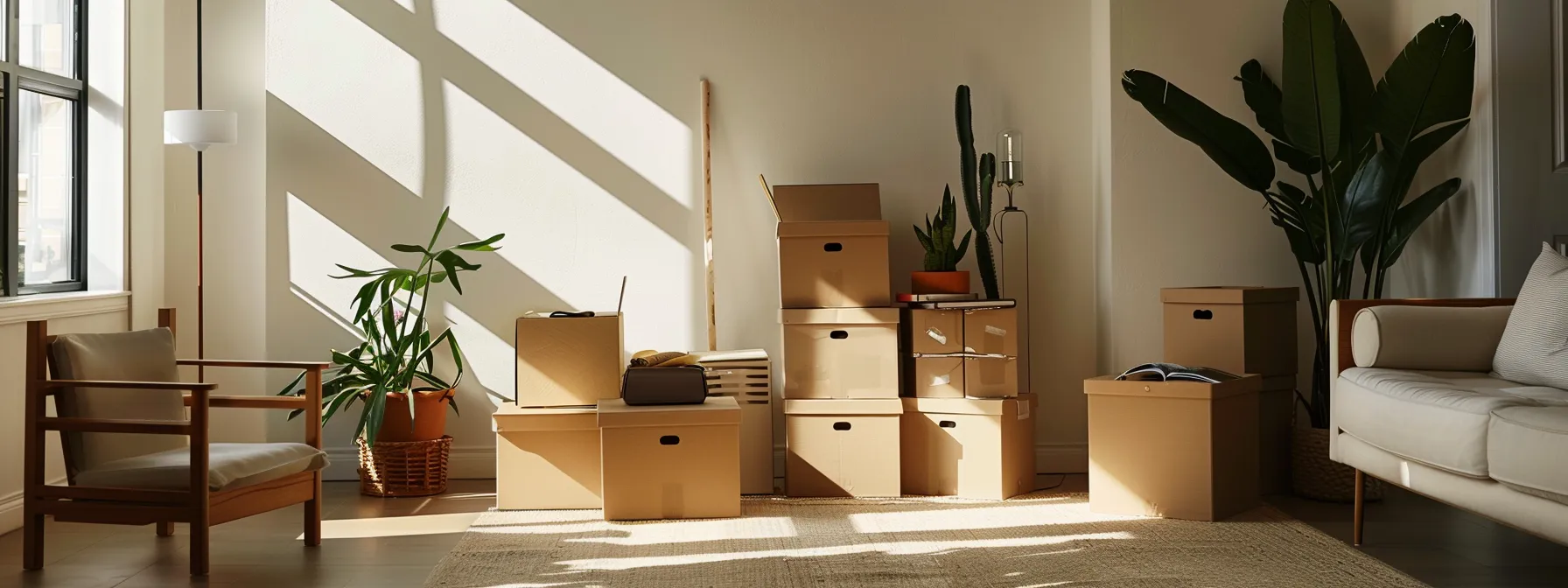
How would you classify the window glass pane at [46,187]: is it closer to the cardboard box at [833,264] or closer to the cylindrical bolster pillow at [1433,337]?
the cardboard box at [833,264]

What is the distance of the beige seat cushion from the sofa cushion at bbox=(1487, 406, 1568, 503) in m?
3.05

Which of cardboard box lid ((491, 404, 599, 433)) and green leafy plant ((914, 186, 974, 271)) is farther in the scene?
green leafy plant ((914, 186, 974, 271))

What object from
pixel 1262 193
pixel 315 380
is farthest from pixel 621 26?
pixel 1262 193

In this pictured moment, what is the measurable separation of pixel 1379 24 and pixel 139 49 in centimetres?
470

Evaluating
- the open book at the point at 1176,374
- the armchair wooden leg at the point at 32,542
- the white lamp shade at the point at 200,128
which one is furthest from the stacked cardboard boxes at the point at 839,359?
the armchair wooden leg at the point at 32,542

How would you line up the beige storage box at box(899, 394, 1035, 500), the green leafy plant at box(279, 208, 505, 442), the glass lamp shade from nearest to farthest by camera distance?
1. the beige storage box at box(899, 394, 1035, 500)
2. the green leafy plant at box(279, 208, 505, 442)
3. the glass lamp shade

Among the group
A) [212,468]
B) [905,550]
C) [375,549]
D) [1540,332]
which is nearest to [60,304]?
[212,468]

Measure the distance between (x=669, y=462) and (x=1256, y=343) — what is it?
6.72ft

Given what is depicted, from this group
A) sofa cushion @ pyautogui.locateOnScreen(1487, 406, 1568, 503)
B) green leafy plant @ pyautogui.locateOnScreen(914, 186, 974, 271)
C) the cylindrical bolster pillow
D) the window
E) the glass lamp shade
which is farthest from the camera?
the glass lamp shade

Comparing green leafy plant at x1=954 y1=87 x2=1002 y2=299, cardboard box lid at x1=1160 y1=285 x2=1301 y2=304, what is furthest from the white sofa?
green leafy plant at x1=954 y1=87 x2=1002 y2=299

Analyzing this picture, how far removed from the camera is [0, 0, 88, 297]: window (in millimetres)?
3764

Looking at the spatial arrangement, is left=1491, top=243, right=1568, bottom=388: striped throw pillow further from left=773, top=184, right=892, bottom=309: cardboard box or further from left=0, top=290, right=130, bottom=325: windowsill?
left=0, top=290, right=130, bottom=325: windowsill

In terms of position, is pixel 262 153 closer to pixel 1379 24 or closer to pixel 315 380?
pixel 315 380

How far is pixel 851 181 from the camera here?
4.59 metres
